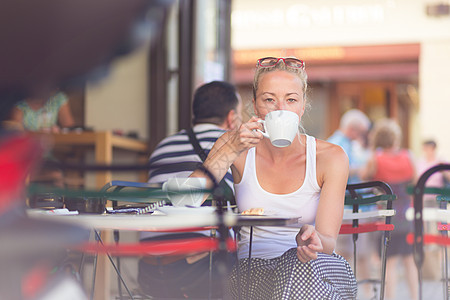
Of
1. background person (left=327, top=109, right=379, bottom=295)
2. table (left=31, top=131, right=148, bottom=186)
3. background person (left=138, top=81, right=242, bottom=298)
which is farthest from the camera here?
background person (left=327, top=109, right=379, bottom=295)

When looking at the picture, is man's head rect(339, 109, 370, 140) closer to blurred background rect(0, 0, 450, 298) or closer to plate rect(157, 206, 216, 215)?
blurred background rect(0, 0, 450, 298)

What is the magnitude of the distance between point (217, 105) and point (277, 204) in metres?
1.04

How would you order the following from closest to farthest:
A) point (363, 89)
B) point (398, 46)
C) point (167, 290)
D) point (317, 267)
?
point (317, 267)
point (167, 290)
point (398, 46)
point (363, 89)

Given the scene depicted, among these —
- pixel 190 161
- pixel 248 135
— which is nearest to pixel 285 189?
pixel 248 135

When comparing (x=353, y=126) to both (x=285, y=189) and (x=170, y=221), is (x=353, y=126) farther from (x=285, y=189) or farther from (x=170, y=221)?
(x=170, y=221)

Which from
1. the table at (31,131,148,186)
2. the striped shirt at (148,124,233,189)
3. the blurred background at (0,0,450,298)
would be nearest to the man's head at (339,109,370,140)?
the blurred background at (0,0,450,298)

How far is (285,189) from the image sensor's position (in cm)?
214

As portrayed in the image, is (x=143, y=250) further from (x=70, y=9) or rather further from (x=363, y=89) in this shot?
(x=363, y=89)

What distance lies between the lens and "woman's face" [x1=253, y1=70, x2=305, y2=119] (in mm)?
2176

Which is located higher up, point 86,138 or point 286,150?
point 86,138

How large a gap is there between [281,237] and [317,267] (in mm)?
315

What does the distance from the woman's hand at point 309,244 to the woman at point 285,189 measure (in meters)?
0.01

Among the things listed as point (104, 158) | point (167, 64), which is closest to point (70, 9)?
point (104, 158)

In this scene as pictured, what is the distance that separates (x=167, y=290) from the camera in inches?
100
